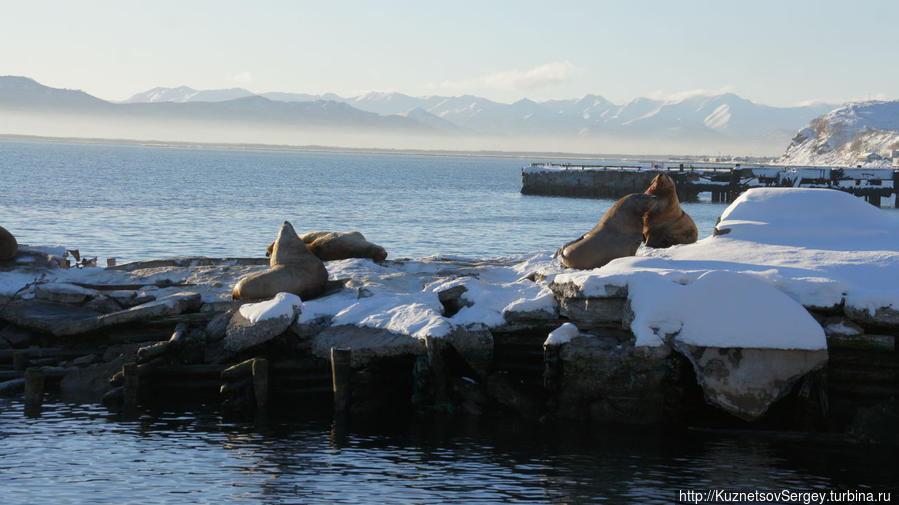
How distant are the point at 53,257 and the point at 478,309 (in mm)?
11842

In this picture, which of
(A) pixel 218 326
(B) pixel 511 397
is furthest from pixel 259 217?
(B) pixel 511 397

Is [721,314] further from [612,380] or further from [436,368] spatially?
[436,368]

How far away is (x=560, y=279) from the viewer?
18094 millimetres

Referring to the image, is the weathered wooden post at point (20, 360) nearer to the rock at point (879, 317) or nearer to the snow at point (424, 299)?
the snow at point (424, 299)

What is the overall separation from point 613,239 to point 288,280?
696 cm

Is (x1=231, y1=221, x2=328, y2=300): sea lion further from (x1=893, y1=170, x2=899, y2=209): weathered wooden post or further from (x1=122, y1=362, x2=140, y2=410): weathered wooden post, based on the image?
(x1=893, y1=170, x2=899, y2=209): weathered wooden post

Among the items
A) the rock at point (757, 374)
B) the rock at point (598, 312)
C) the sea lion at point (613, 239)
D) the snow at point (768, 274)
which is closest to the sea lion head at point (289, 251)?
the sea lion at point (613, 239)

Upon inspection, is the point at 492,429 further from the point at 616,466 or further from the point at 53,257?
the point at 53,257

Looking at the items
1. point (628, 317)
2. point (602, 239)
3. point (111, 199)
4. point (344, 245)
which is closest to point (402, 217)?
point (111, 199)

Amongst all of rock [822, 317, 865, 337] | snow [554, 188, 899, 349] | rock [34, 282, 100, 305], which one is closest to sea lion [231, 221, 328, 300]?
rock [34, 282, 100, 305]

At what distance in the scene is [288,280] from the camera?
2005 cm

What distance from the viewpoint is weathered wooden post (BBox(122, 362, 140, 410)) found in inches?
675

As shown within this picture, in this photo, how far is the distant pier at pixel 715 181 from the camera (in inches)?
3312

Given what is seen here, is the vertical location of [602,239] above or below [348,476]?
above
